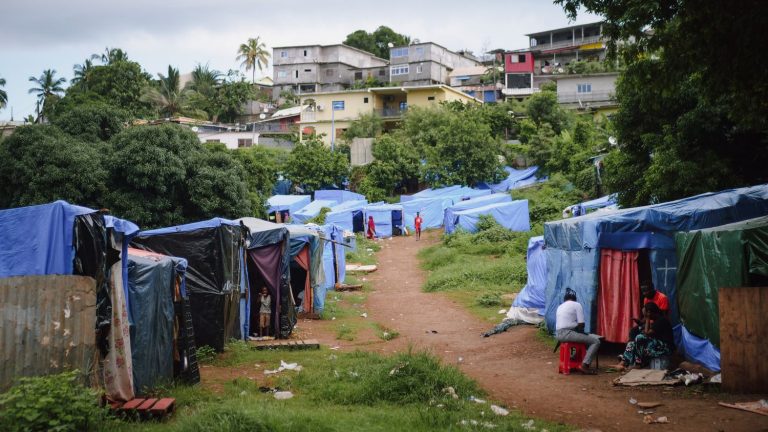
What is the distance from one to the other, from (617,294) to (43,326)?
361 inches

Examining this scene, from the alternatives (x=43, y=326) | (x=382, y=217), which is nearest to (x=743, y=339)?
(x=43, y=326)

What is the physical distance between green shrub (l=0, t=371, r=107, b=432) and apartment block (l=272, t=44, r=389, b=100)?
69346mm

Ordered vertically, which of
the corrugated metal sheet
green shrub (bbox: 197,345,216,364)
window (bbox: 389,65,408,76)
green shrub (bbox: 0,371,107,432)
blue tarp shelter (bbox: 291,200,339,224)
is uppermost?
window (bbox: 389,65,408,76)

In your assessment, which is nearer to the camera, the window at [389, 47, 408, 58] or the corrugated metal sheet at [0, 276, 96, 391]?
the corrugated metal sheet at [0, 276, 96, 391]

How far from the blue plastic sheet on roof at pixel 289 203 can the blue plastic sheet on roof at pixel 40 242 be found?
114 ft

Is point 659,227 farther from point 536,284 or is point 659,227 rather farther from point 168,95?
point 168,95

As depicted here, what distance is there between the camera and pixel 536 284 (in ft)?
58.1

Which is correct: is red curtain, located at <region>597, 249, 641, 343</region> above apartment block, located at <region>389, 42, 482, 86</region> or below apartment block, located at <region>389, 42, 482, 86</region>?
below

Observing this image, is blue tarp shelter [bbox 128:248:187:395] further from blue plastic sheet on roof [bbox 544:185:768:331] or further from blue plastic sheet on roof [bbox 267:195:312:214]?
blue plastic sheet on roof [bbox 267:195:312:214]

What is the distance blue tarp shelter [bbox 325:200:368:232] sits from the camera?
1609 inches

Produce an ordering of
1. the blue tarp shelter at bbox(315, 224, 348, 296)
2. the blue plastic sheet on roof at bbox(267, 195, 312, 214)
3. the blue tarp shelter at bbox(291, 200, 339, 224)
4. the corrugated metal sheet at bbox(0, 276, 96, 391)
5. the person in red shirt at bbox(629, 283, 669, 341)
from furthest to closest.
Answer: the blue plastic sheet on roof at bbox(267, 195, 312, 214) < the blue tarp shelter at bbox(291, 200, 339, 224) < the blue tarp shelter at bbox(315, 224, 348, 296) < the person in red shirt at bbox(629, 283, 669, 341) < the corrugated metal sheet at bbox(0, 276, 96, 391)

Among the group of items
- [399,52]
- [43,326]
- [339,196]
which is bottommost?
[43,326]

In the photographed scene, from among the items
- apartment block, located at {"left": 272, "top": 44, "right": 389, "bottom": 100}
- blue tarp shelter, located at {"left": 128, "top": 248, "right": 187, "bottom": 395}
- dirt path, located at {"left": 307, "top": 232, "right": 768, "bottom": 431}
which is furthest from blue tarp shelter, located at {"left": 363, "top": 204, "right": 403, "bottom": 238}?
apartment block, located at {"left": 272, "top": 44, "right": 389, "bottom": 100}

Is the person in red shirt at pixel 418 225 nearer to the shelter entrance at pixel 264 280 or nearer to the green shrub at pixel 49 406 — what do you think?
the shelter entrance at pixel 264 280
